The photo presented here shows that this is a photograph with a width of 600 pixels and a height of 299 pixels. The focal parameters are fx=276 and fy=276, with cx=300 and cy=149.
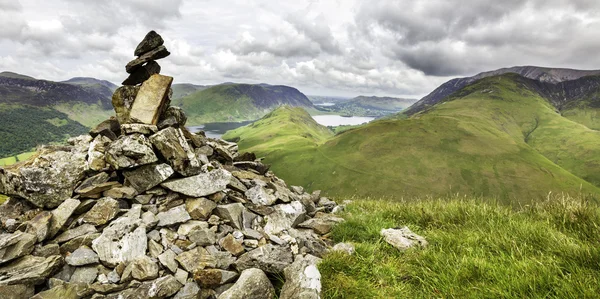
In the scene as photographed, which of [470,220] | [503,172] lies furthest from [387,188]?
[470,220]

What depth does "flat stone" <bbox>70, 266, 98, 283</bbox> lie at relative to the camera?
6.57 m

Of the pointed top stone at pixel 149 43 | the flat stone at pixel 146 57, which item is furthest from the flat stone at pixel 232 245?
the pointed top stone at pixel 149 43

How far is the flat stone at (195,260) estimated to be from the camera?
6.88 meters

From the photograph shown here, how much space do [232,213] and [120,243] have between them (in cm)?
309

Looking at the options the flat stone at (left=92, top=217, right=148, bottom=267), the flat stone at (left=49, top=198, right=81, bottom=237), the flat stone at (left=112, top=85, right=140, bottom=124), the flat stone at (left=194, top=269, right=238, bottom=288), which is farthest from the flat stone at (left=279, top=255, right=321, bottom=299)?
the flat stone at (left=112, top=85, right=140, bottom=124)

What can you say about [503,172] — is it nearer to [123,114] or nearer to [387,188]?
[387,188]

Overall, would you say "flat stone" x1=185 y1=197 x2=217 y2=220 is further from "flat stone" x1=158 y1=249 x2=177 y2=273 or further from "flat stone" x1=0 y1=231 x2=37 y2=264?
"flat stone" x1=0 y1=231 x2=37 y2=264

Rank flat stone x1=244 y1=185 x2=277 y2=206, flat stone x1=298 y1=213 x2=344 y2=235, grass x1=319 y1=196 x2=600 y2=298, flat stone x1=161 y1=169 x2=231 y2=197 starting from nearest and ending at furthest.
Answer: grass x1=319 y1=196 x2=600 y2=298
flat stone x1=161 y1=169 x2=231 y2=197
flat stone x1=298 y1=213 x2=344 y2=235
flat stone x1=244 y1=185 x2=277 y2=206

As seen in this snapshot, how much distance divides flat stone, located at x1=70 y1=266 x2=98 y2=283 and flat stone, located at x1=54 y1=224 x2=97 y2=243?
113cm

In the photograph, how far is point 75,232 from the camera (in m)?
7.66

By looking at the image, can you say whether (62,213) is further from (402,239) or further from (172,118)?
(402,239)

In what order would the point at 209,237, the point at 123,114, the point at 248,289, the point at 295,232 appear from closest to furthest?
the point at 248,289 < the point at 209,237 < the point at 295,232 < the point at 123,114

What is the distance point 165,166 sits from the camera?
31.1ft

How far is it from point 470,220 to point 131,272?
9.86 metres
